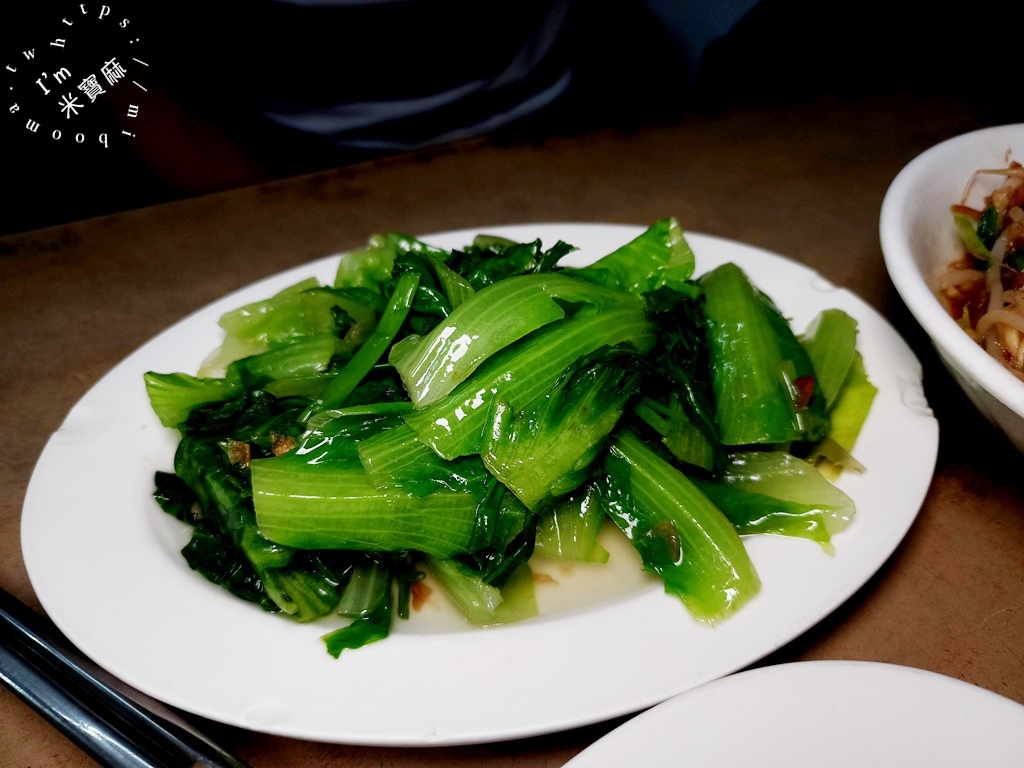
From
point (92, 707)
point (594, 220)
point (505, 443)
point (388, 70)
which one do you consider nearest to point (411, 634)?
point (505, 443)

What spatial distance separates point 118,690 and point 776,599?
37.2 inches

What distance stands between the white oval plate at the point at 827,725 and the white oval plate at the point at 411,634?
0.45ft

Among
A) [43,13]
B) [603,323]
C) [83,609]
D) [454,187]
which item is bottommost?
[454,187]

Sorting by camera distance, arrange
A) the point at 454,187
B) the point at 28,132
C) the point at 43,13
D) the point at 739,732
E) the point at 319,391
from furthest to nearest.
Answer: the point at 454,187
the point at 28,132
the point at 43,13
the point at 319,391
the point at 739,732

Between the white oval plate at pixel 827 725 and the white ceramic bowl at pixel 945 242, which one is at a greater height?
the white ceramic bowl at pixel 945 242

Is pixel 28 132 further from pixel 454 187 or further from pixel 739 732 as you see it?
pixel 739 732

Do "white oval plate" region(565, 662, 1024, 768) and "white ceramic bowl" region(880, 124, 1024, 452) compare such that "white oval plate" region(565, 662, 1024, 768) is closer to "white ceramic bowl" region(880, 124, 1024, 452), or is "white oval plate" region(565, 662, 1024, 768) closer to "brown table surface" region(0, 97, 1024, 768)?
"brown table surface" region(0, 97, 1024, 768)

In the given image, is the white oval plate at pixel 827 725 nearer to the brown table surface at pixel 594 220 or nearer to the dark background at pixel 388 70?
the brown table surface at pixel 594 220

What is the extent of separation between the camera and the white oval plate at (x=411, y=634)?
999 mm

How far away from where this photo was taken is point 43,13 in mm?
2418

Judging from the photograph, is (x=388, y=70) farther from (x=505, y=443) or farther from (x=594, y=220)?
(x=505, y=443)

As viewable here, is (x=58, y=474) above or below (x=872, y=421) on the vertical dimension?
above

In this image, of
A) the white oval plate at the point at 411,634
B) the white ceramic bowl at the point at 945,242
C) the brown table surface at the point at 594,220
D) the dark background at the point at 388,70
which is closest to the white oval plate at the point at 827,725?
the white oval plate at the point at 411,634

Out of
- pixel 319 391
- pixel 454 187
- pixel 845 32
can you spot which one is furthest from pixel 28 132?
pixel 845 32
